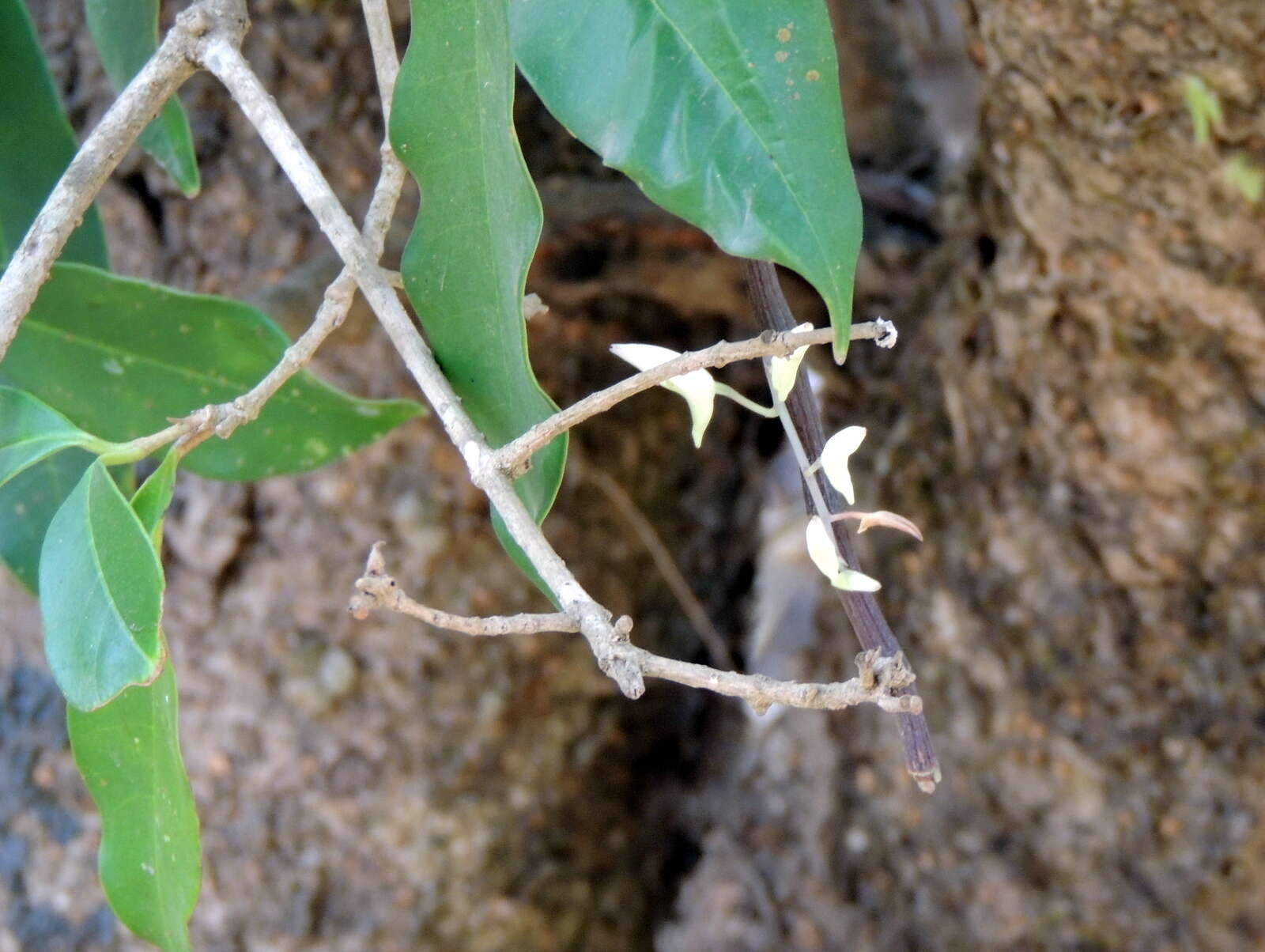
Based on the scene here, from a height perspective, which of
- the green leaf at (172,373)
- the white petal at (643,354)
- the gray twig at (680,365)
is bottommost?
the green leaf at (172,373)

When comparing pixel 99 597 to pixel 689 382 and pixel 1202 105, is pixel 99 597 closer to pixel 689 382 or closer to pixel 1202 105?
pixel 689 382

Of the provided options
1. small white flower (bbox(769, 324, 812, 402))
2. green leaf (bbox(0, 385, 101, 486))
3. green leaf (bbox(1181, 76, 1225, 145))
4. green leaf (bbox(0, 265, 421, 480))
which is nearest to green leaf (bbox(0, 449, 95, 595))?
green leaf (bbox(0, 265, 421, 480))

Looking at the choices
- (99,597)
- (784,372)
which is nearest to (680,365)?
(784,372)

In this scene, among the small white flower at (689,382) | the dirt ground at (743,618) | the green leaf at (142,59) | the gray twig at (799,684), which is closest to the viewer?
the gray twig at (799,684)

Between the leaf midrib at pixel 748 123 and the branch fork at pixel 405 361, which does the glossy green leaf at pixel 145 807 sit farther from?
the leaf midrib at pixel 748 123

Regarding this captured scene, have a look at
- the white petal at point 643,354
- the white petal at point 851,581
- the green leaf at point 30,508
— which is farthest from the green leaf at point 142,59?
the white petal at point 851,581
